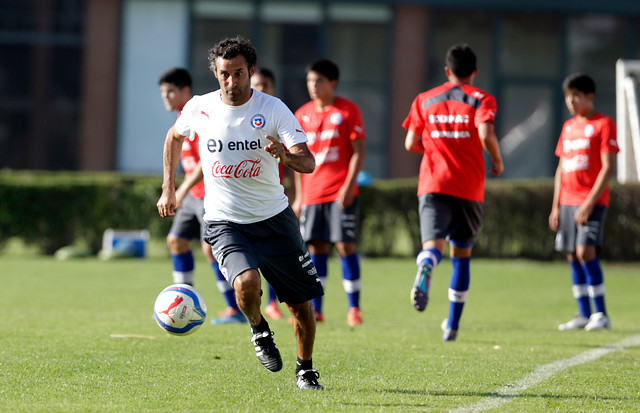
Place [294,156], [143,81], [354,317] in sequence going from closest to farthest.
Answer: [294,156] → [354,317] → [143,81]

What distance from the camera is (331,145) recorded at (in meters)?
8.94

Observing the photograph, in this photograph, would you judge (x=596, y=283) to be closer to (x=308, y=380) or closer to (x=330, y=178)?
(x=330, y=178)

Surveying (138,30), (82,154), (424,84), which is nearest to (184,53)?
(138,30)

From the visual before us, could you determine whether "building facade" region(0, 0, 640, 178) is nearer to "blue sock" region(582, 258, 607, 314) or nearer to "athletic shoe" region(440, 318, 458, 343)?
"blue sock" region(582, 258, 607, 314)

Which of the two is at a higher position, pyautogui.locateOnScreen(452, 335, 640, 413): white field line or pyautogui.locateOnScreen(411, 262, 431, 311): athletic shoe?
pyautogui.locateOnScreen(411, 262, 431, 311): athletic shoe

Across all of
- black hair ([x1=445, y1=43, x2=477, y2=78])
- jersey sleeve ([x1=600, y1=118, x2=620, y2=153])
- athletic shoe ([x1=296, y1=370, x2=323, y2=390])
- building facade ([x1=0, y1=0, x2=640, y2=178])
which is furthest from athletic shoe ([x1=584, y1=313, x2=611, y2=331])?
building facade ([x1=0, y1=0, x2=640, y2=178])

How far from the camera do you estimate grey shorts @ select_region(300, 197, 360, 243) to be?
8.88 meters

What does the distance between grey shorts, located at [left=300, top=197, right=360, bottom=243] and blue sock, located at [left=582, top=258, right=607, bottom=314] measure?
2.26 m

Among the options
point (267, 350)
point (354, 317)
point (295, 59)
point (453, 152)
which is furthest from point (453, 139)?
point (295, 59)

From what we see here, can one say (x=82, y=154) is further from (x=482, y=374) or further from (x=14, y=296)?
(x=482, y=374)

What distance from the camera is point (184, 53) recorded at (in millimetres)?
22656

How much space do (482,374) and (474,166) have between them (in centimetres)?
202

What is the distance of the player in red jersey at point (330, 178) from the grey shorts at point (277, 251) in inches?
131

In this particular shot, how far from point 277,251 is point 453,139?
256 centimetres
